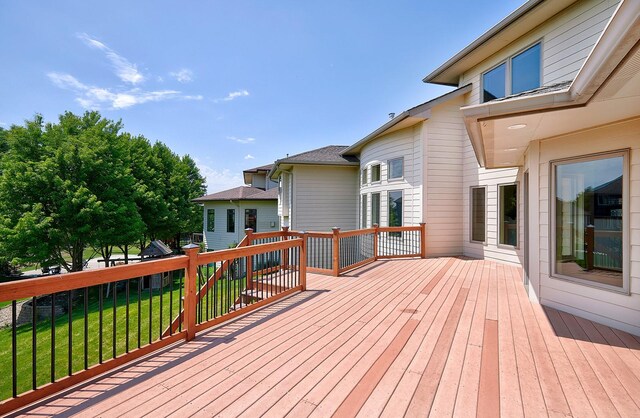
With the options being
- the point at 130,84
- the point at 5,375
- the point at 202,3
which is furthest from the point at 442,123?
the point at 130,84

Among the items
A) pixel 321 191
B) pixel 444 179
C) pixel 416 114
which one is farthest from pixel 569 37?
pixel 321 191

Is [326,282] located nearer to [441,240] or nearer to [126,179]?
[441,240]

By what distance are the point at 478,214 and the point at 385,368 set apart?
688 cm

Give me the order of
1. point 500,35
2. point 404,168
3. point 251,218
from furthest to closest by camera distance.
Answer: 1. point 251,218
2. point 404,168
3. point 500,35

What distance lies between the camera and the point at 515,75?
6.84 meters

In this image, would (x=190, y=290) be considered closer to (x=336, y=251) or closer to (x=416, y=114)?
(x=336, y=251)

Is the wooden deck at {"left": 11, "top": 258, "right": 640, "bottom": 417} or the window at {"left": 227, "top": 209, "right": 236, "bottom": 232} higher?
the window at {"left": 227, "top": 209, "right": 236, "bottom": 232}

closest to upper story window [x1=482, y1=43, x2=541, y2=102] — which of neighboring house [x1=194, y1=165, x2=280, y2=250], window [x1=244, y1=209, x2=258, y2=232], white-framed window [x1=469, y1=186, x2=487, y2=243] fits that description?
white-framed window [x1=469, y1=186, x2=487, y2=243]

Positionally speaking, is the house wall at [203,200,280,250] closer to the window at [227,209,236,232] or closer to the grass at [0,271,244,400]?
the window at [227,209,236,232]

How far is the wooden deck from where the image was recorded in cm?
190

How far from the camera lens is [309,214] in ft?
39.4

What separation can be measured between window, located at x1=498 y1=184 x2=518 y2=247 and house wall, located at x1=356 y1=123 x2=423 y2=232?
6.57 ft

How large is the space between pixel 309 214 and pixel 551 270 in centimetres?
897

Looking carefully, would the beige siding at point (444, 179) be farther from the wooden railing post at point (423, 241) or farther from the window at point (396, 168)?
the window at point (396, 168)
